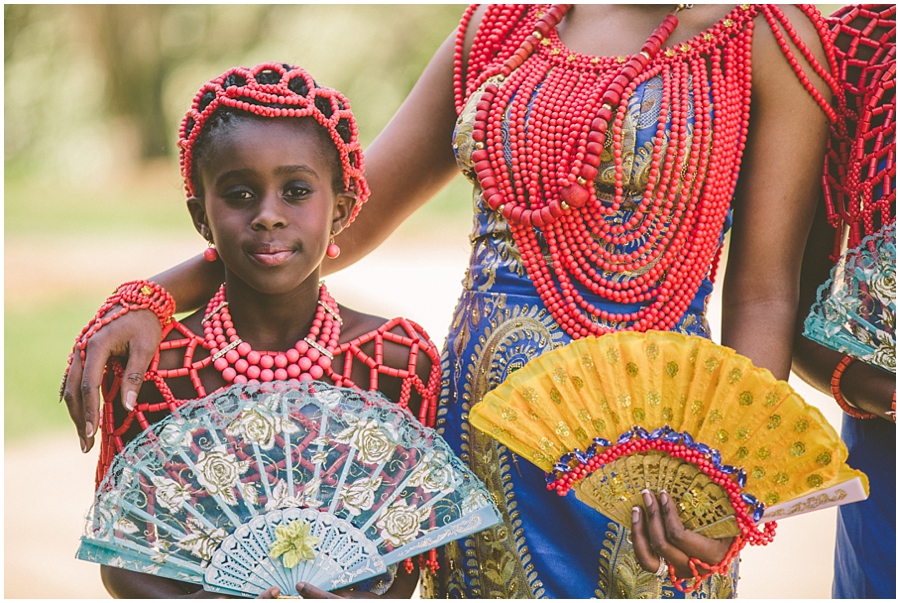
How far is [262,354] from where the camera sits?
2.24 metres

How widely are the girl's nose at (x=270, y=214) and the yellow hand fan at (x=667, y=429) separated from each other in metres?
0.61

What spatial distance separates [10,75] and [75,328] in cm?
500

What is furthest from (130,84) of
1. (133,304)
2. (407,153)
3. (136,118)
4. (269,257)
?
(269,257)

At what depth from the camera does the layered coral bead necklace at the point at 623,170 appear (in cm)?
221

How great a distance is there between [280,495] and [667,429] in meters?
0.80

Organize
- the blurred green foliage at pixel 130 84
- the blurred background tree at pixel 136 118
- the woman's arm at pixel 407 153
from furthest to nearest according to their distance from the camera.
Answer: the blurred green foliage at pixel 130 84 < the blurred background tree at pixel 136 118 < the woman's arm at pixel 407 153

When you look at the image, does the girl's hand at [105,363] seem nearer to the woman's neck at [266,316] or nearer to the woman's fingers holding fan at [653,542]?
the woman's neck at [266,316]

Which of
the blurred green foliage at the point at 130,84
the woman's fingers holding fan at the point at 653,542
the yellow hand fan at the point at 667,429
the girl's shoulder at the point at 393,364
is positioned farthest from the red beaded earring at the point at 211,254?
the blurred green foliage at the point at 130,84

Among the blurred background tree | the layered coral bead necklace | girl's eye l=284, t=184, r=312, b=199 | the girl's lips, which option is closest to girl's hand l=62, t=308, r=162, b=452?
the girl's lips

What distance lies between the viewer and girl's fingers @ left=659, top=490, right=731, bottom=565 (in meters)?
1.88

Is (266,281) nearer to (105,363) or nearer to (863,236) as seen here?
(105,363)

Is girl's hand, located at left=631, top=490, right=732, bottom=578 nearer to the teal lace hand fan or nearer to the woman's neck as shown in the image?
the teal lace hand fan

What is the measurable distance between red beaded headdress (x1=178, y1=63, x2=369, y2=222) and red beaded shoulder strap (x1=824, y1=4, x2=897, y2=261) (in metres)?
1.17

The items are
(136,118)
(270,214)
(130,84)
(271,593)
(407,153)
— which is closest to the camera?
(271,593)
